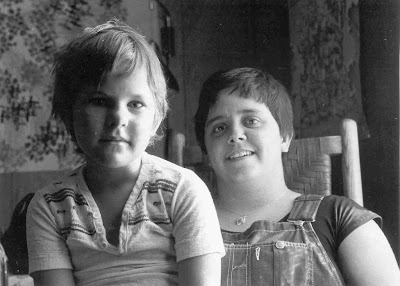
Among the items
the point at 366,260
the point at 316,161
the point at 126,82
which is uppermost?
the point at 126,82

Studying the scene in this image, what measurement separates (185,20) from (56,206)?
0.30m

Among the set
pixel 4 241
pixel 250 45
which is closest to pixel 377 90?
pixel 250 45

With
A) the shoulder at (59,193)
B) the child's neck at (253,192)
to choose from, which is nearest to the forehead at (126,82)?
the shoulder at (59,193)

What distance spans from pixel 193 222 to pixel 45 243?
14 cm

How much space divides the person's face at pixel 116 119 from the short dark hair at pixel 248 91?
0.59 ft

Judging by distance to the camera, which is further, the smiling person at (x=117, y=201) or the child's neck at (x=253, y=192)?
the child's neck at (x=253, y=192)

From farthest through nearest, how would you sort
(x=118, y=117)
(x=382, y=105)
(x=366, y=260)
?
(x=382, y=105) < (x=366, y=260) < (x=118, y=117)

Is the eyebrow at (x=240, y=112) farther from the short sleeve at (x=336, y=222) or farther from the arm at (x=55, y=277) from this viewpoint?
the arm at (x=55, y=277)

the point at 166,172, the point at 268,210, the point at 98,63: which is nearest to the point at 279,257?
the point at 268,210

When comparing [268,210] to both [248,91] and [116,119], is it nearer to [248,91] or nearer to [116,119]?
[248,91]

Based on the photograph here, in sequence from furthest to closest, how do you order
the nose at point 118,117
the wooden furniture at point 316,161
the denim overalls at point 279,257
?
the wooden furniture at point 316,161, the denim overalls at point 279,257, the nose at point 118,117

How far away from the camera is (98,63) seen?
48cm

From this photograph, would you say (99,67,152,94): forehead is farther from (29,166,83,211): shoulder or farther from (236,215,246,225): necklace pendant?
(236,215,246,225): necklace pendant

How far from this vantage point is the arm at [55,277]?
19.4 inches
